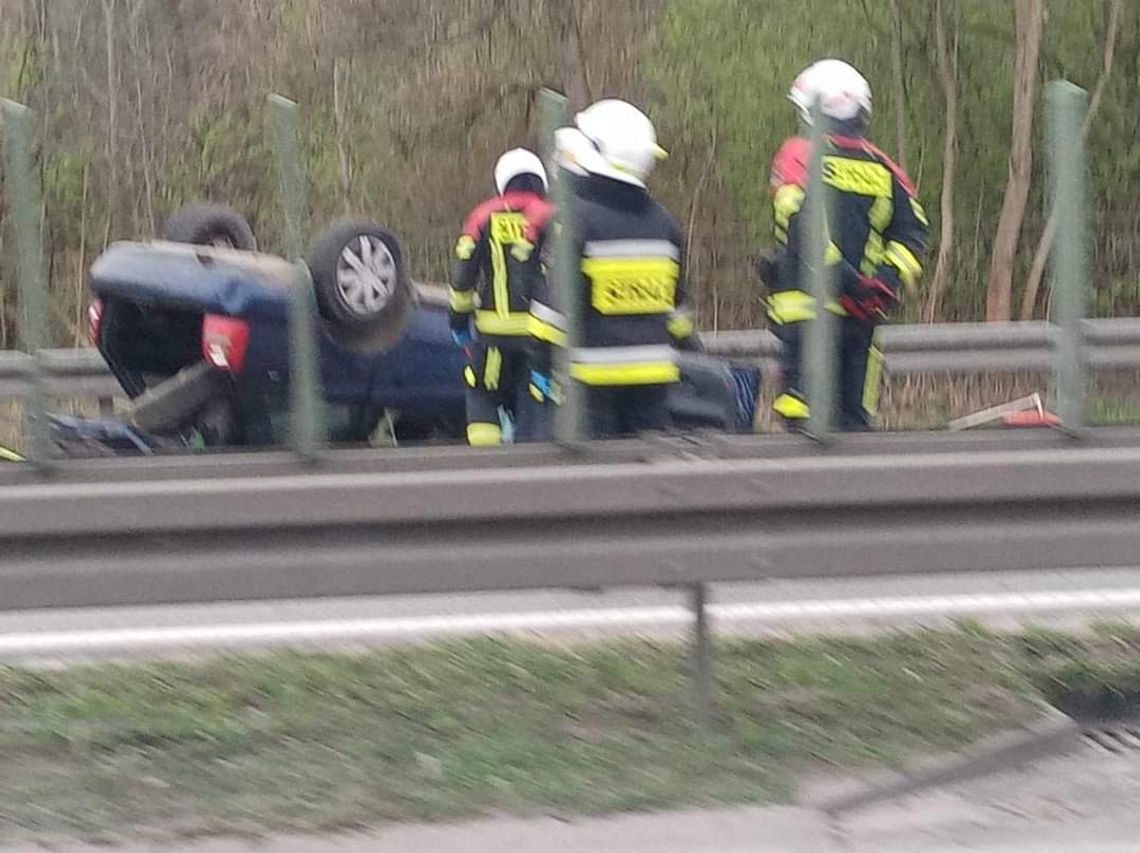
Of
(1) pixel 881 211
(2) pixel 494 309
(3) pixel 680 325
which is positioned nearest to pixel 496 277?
(2) pixel 494 309

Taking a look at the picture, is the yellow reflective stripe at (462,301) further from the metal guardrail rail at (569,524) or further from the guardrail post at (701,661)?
the metal guardrail rail at (569,524)

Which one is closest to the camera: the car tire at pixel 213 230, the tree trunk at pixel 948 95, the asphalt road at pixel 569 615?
the asphalt road at pixel 569 615

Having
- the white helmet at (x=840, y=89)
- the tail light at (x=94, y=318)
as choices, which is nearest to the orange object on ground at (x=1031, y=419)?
the white helmet at (x=840, y=89)

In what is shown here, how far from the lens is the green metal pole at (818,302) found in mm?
4820

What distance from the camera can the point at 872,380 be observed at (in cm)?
724

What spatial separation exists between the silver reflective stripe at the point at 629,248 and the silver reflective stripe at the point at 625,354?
33 centimetres

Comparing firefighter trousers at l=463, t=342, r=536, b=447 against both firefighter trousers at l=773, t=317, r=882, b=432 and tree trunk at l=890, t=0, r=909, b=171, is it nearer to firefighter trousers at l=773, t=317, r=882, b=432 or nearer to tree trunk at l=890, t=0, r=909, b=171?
firefighter trousers at l=773, t=317, r=882, b=432

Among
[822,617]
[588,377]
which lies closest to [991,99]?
[822,617]

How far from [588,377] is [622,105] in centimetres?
122

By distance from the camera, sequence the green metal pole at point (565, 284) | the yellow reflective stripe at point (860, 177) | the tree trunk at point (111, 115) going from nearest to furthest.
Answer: the green metal pole at point (565, 284) → the yellow reflective stripe at point (860, 177) → the tree trunk at point (111, 115)

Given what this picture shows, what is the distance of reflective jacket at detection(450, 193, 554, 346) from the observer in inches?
279

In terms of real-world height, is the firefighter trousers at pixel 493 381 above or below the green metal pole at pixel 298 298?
below

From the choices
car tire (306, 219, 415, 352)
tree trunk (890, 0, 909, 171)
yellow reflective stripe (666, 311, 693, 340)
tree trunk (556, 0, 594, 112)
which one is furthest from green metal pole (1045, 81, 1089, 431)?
tree trunk (556, 0, 594, 112)

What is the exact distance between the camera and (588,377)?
5.41 m
